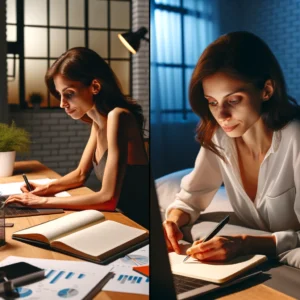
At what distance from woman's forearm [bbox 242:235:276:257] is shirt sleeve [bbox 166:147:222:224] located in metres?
0.11

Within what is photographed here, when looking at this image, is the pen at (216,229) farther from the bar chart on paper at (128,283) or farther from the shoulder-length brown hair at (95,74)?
the shoulder-length brown hair at (95,74)

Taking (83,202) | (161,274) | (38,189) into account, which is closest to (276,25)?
(161,274)

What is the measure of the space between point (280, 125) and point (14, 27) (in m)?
3.90

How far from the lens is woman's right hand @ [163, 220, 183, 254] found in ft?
3.11

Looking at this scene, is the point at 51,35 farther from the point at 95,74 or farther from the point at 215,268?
the point at 215,268

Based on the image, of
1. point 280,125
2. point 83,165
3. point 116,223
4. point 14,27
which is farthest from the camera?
point 14,27

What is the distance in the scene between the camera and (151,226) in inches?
35.3

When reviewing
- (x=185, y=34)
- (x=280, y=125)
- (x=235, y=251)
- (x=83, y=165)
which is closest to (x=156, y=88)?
(x=185, y=34)

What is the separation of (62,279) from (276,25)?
664 mm

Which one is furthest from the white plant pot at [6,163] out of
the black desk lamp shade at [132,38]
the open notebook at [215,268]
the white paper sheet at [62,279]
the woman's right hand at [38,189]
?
the open notebook at [215,268]

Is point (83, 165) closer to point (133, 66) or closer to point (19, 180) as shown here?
point (19, 180)

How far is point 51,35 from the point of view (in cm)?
444

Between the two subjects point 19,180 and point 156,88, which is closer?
point 156,88

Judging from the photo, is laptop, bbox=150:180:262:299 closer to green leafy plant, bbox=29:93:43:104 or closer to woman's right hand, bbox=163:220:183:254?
woman's right hand, bbox=163:220:183:254
